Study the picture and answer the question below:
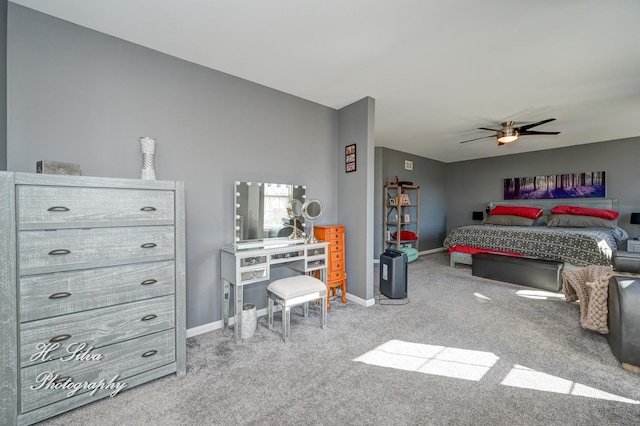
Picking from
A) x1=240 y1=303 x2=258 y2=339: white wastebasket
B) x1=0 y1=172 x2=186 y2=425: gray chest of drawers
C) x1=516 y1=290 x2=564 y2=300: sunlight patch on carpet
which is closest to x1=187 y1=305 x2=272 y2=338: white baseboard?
x1=240 y1=303 x2=258 y2=339: white wastebasket

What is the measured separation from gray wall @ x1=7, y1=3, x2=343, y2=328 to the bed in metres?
3.52

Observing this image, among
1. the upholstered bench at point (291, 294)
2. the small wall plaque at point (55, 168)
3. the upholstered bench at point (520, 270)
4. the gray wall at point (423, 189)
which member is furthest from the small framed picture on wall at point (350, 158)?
the upholstered bench at point (520, 270)

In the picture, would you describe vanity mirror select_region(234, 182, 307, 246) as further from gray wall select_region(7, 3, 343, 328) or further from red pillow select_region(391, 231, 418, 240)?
red pillow select_region(391, 231, 418, 240)

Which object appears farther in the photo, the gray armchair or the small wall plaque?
the gray armchair

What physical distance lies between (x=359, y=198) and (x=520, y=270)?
2.86 metres

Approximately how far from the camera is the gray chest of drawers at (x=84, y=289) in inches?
53.9

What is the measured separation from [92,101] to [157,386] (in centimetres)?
218

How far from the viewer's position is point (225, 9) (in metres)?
1.79

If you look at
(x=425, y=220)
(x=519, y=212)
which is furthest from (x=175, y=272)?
(x=519, y=212)

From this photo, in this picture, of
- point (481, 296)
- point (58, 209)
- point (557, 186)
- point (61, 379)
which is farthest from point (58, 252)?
point (557, 186)

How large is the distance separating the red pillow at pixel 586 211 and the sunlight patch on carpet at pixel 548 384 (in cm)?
483

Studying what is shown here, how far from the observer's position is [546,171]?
232 inches

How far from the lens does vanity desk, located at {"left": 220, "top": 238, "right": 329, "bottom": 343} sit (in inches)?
90.3

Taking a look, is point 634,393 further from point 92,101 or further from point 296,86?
point 92,101
